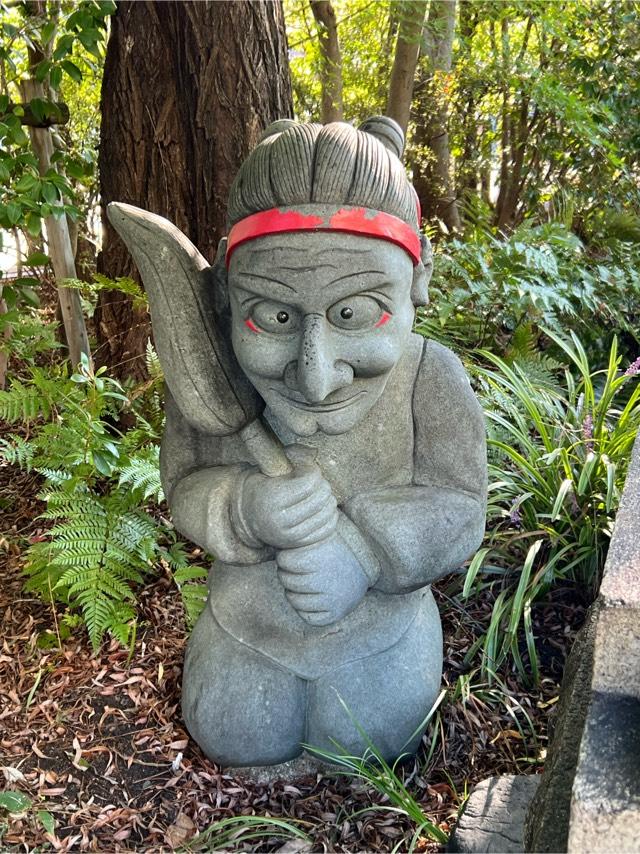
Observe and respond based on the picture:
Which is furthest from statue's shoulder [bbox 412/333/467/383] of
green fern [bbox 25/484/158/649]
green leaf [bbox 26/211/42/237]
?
green leaf [bbox 26/211/42/237]

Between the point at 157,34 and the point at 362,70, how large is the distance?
493 cm

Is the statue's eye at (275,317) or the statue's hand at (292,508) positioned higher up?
the statue's eye at (275,317)

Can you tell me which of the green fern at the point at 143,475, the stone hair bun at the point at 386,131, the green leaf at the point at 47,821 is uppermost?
the stone hair bun at the point at 386,131

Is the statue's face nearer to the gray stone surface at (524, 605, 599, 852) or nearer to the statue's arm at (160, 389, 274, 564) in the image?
the statue's arm at (160, 389, 274, 564)

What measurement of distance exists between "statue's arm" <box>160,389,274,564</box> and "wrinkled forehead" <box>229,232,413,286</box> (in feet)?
1.93

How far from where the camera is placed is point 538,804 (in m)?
1.52

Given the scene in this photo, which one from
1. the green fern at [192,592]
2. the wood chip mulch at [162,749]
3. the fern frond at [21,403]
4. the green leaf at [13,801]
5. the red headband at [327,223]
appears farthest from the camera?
the fern frond at [21,403]

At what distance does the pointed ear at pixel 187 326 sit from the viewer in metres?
1.95

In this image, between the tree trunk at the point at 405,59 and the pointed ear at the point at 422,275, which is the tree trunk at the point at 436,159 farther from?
the pointed ear at the point at 422,275

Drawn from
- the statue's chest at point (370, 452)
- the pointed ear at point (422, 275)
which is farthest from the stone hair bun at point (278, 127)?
the statue's chest at point (370, 452)

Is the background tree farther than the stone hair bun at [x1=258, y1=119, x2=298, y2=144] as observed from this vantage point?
Yes

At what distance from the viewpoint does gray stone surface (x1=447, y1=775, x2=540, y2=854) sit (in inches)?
71.8

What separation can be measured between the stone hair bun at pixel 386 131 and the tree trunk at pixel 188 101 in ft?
5.23

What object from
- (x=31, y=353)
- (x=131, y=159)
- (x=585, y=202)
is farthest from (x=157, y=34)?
(x=585, y=202)
